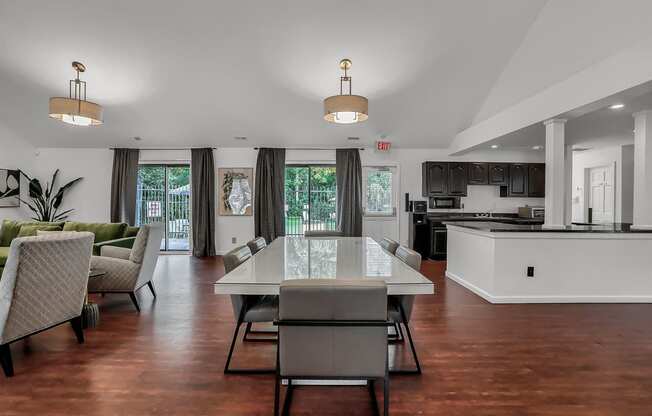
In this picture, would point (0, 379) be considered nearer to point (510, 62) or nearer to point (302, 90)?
point (302, 90)

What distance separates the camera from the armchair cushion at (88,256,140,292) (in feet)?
10.9

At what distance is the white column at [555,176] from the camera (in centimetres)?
365

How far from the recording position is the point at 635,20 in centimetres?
264

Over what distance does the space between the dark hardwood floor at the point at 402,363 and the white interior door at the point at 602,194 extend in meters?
4.11

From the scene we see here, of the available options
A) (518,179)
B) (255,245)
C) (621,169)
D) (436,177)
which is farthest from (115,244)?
(621,169)

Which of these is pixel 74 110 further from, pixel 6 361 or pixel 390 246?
pixel 390 246

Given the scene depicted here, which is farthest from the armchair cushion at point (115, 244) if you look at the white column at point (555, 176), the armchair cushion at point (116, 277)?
the white column at point (555, 176)

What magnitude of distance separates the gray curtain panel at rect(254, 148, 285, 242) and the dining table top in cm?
376

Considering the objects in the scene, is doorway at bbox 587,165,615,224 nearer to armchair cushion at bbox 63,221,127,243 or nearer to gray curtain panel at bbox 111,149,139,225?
armchair cushion at bbox 63,221,127,243

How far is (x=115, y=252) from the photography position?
377cm

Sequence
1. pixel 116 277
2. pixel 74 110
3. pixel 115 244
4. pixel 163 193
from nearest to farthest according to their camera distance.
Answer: pixel 116 277 < pixel 74 110 < pixel 115 244 < pixel 163 193

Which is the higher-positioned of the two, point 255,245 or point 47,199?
point 47,199

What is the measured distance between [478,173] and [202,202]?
18.7ft

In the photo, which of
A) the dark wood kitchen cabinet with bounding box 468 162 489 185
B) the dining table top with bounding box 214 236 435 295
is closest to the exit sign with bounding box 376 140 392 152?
the dark wood kitchen cabinet with bounding box 468 162 489 185
